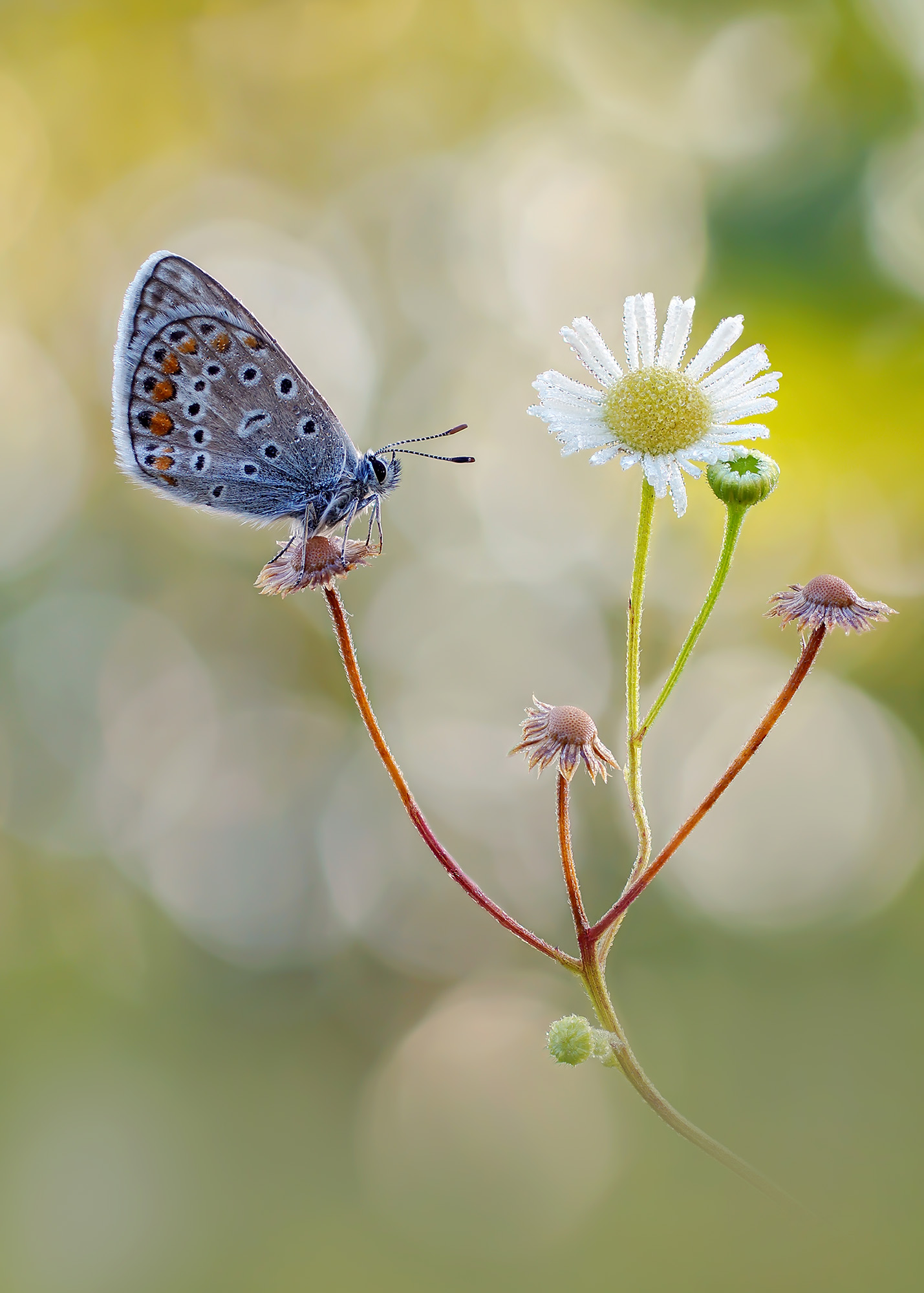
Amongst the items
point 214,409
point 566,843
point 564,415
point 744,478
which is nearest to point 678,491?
point 744,478

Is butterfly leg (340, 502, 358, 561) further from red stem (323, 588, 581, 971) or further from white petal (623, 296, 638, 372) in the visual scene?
white petal (623, 296, 638, 372)

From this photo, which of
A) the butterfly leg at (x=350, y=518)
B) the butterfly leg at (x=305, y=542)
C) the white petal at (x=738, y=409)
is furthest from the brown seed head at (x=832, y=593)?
the butterfly leg at (x=350, y=518)

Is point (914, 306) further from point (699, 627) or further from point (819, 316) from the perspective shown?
point (699, 627)

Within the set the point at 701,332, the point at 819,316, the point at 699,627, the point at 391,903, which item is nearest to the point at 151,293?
the point at 699,627

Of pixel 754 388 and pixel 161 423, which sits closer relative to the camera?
pixel 754 388

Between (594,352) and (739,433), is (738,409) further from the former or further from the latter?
(594,352)

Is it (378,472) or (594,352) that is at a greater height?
(594,352)

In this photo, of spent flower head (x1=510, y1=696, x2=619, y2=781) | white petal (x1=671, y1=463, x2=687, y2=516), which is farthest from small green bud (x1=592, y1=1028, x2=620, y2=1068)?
white petal (x1=671, y1=463, x2=687, y2=516)
